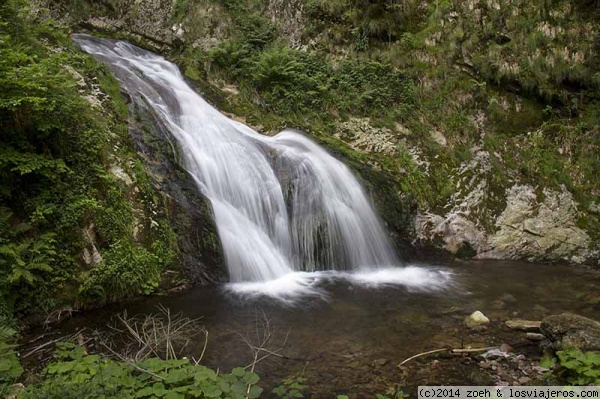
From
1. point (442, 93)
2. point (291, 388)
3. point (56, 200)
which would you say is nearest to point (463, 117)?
point (442, 93)

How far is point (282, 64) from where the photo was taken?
11.5 m

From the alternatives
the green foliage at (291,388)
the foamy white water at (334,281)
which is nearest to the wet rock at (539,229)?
the foamy white water at (334,281)

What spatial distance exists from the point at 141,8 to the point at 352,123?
791 cm

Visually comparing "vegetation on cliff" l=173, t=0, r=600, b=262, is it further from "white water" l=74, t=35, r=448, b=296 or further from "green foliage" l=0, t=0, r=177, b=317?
"green foliage" l=0, t=0, r=177, b=317

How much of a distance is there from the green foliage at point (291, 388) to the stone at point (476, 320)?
7.99ft

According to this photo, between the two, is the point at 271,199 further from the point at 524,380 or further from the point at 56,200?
the point at 524,380

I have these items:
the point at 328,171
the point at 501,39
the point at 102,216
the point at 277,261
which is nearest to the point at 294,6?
the point at 501,39

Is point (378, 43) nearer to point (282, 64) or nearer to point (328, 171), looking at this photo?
point (282, 64)

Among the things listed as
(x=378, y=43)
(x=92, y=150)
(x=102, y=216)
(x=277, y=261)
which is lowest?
(x=277, y=261)

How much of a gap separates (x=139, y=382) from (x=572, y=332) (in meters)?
3.86

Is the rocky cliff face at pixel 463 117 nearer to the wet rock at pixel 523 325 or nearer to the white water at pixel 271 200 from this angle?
the white water at pixel 271 200

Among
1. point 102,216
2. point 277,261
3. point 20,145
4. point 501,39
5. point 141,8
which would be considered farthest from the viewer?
point 141,8

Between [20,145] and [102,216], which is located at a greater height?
[20,145]

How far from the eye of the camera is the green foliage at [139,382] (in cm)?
291
